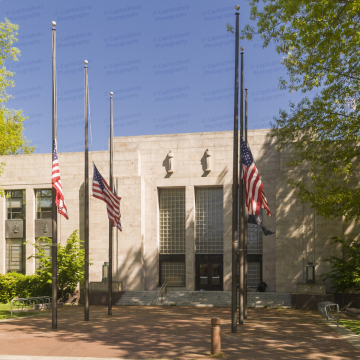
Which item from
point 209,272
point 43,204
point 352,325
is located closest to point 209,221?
point 209,272

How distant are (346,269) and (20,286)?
22.4m

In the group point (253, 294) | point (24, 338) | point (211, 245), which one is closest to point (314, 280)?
point (253, 294)

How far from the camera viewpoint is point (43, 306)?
26.5 meters

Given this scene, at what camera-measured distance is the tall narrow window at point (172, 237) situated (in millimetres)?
33562

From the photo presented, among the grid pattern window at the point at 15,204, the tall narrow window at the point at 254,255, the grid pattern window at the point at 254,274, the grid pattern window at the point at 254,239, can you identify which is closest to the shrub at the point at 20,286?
the grid pattern window at the point at 15,204

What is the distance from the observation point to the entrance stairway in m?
28.6

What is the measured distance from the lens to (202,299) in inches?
1183

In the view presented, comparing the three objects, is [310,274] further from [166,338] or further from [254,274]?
[166,338]

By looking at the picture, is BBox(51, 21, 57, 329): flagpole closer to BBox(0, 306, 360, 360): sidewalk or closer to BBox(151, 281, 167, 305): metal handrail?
BBox(0, 306, 360, 360): sidewalk

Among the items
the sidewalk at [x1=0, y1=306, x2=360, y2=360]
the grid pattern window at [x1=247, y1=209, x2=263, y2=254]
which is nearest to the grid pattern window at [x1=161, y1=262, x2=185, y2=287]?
the grid pattern window at [x1=247, y1=209, x2=263, y2=254]

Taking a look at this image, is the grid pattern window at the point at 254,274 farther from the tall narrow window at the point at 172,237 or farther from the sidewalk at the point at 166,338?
the sidewalk at the point at 166,338

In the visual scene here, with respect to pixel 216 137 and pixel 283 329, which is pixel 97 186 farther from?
pixel 216 137

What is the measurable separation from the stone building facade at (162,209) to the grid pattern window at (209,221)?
0.25 ft

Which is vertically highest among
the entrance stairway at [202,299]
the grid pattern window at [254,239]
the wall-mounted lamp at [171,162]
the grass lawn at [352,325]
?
the wall-mounted lamp at [171,162]
